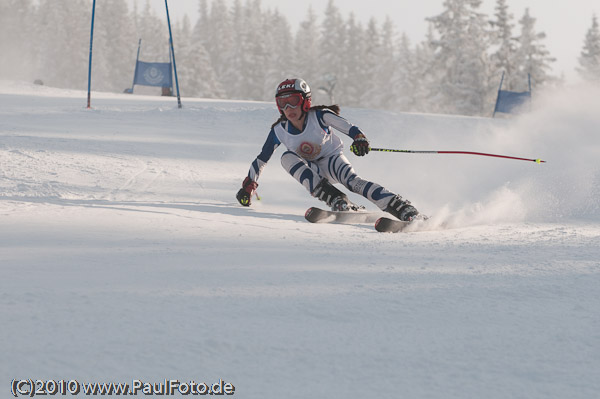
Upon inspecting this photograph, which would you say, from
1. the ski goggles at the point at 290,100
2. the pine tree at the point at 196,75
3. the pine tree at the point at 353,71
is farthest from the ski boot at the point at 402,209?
the pine tree at the point at 353,71

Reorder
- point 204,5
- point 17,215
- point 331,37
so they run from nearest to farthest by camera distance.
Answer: point 17,215, point 331,37, point 204,5

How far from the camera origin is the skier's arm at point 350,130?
507 cm

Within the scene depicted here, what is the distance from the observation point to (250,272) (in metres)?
2.73

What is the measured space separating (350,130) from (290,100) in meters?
0.61

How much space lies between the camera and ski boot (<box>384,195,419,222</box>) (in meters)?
4.64

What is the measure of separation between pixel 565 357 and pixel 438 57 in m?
38.7

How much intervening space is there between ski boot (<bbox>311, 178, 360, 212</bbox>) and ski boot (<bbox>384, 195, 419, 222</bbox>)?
1.36 feet

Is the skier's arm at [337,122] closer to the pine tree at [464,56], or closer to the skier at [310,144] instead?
the skier at [310,144]

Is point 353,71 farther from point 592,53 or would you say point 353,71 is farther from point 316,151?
point 316,151

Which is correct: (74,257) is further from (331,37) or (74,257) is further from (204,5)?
(204,5)

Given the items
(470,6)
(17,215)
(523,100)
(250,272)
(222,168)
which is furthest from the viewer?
(470,6)

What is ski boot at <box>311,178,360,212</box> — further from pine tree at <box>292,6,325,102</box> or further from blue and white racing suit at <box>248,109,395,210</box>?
pine tree at <box>292,6,325,102</box>

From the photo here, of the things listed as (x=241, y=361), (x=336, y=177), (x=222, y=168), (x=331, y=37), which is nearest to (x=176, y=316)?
(x=241, y=361)

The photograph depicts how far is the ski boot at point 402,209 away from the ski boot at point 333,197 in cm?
41
